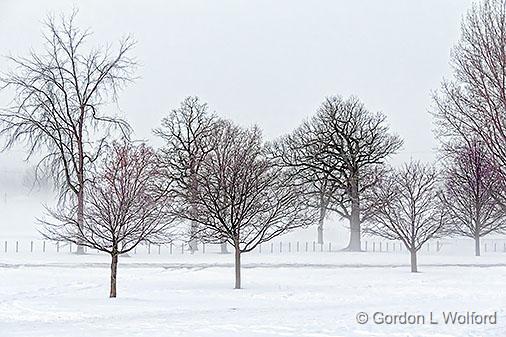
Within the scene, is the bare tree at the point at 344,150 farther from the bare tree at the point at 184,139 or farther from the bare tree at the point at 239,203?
the bare tree at the point at 239,203

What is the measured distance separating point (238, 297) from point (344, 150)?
30.9 metres

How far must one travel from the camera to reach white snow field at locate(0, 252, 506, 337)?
13203 mm

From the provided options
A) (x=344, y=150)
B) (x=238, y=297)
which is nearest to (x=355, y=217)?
(x=344, y=150)

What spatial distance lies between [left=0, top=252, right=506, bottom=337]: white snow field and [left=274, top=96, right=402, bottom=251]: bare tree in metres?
10.5

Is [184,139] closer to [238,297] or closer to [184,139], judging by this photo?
[184,139]

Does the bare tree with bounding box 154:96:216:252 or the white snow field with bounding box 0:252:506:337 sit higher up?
the bare tree with bounding box 154:96:216:252

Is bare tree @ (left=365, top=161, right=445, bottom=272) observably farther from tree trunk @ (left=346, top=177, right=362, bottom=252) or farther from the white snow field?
tree trunk @ (left=346, top=177, right=362, bottom=252)

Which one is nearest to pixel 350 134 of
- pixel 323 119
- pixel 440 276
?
pixel 323 119

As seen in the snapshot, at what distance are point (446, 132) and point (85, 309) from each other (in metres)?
10.6

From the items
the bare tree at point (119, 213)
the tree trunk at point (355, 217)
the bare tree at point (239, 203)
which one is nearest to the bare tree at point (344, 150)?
the tree trunk at point (355, 217)

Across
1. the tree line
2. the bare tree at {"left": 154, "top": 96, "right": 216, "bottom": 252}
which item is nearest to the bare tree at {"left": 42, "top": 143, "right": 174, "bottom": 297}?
the tree line

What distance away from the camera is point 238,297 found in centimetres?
2080

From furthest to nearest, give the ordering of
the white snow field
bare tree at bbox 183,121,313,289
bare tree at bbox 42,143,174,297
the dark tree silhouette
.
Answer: the dark tree silhouette < bare tree at bbox 183,121,313,289 < bare tree at bbox 42,143,174,297 < the white snow field

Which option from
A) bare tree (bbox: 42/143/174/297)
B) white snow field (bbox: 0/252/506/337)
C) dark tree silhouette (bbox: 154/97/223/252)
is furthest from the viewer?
dark tree silhouette (bbox: 154/97/223/252)
